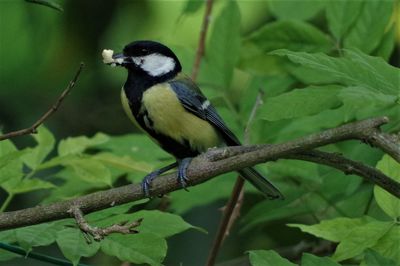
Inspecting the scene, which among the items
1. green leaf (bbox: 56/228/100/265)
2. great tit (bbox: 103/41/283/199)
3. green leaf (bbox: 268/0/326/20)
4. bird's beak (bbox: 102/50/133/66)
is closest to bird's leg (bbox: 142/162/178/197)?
great tit (bbox: 103/41/283/199)

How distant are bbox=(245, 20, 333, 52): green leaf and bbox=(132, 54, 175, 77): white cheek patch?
0.90 feet

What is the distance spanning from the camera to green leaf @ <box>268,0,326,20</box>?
6.77 feet

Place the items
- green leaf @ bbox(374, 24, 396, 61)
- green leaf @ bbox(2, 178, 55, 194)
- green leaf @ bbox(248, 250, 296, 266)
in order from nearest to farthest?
green leaf @ bbox(248, 250, 296, 266)
green leaf @ bbox(2, 178, 55, 194)
green leaf @ bbox(374, 24, 396, 61)

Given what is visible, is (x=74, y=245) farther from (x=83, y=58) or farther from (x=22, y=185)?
(x=83, y=58)

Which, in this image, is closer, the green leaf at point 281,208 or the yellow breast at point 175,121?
the green leaf at point 281,208

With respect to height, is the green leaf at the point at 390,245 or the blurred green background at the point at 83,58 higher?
the green leaf at the point at 390,245

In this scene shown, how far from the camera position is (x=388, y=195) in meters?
1.41

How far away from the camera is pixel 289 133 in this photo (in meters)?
1.91

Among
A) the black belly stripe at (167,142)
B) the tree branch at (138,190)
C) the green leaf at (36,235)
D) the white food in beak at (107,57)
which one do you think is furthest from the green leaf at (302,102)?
the white food in beak at (107,57)

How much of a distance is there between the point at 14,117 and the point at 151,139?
133cm

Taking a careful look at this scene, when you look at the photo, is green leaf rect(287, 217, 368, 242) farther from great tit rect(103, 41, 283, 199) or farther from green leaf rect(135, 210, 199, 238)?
great tit rect(103, 41, 283, 199)

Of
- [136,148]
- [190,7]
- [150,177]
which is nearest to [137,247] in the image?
[150,177]

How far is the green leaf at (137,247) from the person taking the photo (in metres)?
1.32

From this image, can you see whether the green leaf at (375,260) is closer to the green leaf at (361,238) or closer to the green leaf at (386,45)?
the green leaf at (361,238)
